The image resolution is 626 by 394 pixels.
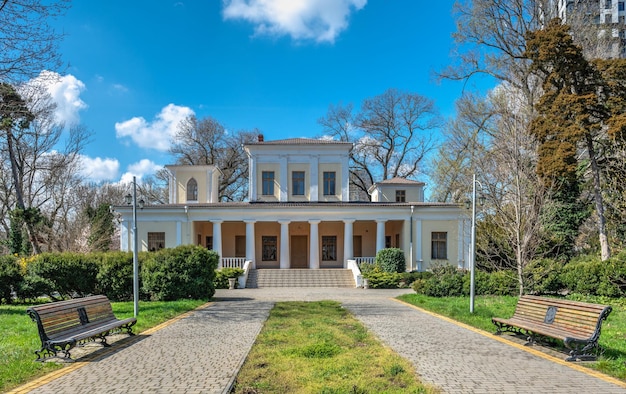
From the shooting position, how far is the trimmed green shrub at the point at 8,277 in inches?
652

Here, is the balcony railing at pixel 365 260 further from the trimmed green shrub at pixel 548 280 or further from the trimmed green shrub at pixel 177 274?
the trimmed green shrub at pixel 177 274

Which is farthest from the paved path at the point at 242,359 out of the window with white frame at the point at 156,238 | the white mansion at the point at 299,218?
the window with white frame at the point at 156,238

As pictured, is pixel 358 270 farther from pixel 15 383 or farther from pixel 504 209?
pixel 15 383

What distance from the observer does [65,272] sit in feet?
55.2

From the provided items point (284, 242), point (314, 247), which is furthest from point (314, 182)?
point (284, 242)

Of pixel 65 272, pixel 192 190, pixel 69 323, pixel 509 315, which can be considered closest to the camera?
pixel 69 323

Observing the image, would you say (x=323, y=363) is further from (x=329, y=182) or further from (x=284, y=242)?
(x=329, y=182)

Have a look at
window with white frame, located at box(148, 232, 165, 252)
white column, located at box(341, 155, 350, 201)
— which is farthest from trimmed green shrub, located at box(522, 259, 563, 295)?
window with white frame, located at box(148, 232, 165, 252)

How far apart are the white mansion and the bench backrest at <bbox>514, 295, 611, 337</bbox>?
65.3 feet

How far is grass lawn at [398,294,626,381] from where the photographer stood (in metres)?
7.13

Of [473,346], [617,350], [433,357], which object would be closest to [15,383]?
[433,357]

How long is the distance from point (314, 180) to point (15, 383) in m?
27.8

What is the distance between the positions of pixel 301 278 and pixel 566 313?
20414mm

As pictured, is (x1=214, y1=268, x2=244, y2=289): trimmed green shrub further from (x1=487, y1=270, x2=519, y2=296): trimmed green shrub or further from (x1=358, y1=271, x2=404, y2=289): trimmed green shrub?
(x1=487, y1=270, x2=519, y2=296): trimmed green shrub
